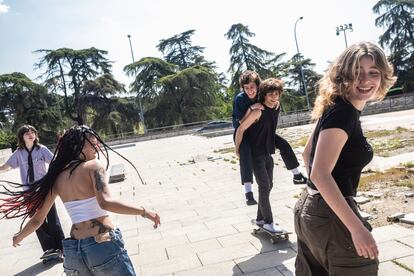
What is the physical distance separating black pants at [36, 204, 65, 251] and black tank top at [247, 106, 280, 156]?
8.99 ft

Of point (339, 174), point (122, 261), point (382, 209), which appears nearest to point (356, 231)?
point (339, 174)

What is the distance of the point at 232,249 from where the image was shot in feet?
14.8

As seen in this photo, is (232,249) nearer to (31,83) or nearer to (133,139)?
(133,139)

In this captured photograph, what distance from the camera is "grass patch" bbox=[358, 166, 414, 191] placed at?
6.39m

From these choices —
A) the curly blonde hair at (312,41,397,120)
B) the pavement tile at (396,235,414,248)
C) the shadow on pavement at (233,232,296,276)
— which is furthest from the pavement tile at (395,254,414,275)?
the curly blonde hair at (312,41,397,120)

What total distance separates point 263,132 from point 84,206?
239 centimetres

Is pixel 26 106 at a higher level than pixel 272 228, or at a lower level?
higher

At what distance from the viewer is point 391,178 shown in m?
6.80

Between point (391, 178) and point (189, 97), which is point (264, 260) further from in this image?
point (189, 97)

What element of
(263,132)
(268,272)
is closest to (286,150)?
(263,132)

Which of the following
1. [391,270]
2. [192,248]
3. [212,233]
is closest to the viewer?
[391,270]

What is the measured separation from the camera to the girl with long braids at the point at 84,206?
2.29 m

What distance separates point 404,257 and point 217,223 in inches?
109

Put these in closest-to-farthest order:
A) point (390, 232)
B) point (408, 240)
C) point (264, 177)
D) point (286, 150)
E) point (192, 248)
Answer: point (408, 240)
point (390, 232)
point (264, 177)
point (286, 150)
point (192, 248)
